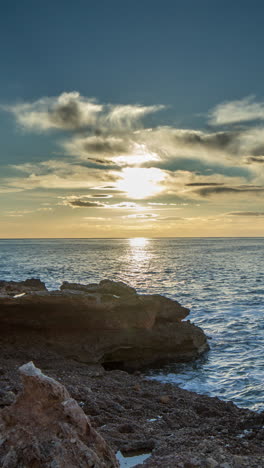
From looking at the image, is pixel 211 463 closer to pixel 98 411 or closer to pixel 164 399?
pixel 98 411

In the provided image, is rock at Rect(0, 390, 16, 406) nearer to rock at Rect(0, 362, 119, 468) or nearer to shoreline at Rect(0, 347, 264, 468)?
shoreline at Rect(0, 347, 264, 468)

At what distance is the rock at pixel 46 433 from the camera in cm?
457

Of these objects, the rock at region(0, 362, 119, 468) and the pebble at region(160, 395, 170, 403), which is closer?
the rock at region(0, 362, 119, 468)

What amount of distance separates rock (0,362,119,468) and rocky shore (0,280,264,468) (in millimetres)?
12

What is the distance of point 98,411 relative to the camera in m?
8.84

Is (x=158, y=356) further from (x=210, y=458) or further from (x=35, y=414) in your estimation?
(x=35, y=414)

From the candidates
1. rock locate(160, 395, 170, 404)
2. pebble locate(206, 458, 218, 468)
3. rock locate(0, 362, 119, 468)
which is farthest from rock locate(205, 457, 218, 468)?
rock locate(160, 395, 170, 404)

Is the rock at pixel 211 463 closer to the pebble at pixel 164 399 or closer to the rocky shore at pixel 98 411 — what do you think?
the rocky shore at pixel 98 411

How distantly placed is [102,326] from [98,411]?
6.47m

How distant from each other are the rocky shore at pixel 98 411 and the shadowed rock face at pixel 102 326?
0.17ft

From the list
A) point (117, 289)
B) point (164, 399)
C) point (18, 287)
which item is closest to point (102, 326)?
point (117, 289)

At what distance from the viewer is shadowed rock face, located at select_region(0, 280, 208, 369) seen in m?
14.2

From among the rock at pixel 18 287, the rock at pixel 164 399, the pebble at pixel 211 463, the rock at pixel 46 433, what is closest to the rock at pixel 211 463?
the pebble at pixel 211 463

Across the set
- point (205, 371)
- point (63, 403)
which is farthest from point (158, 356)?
point (63, 403)
